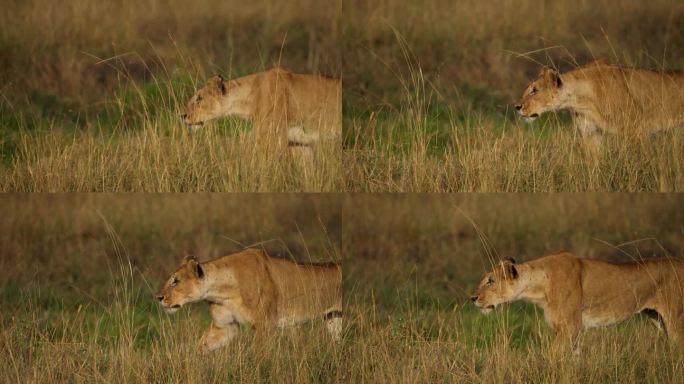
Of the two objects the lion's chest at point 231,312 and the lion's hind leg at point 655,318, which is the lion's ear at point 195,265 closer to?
the lion's chest at point 231,312

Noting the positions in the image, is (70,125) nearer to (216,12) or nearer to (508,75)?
(216,12)

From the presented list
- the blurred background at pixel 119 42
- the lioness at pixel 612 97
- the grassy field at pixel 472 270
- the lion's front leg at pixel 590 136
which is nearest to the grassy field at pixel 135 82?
the blurred background at pixel 119 42

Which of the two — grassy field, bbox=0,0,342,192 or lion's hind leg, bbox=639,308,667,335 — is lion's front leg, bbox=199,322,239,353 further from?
lion's hind leg, bbox=639,308,667,335

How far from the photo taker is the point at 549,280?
34.3 ft

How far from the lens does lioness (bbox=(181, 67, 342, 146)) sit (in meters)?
10.5

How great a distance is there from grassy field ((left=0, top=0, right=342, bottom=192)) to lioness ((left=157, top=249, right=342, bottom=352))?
0.51 metres

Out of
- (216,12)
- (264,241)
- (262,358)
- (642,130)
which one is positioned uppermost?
(216,12)

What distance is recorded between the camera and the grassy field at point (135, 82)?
34.1ft

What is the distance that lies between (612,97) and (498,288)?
1.45 meters

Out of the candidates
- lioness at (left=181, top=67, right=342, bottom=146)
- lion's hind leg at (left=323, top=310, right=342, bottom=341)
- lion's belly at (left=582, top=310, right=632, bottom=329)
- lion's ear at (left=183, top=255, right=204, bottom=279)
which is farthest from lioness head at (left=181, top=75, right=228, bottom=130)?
lion's belly at (left=582, top=310, right=632, bottom=329)

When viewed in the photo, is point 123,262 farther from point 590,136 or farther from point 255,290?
point 590,136

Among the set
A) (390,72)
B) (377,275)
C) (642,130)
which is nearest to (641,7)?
(642,130)

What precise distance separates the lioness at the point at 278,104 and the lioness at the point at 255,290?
0.82m

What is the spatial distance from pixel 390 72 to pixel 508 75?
30.8 inches
